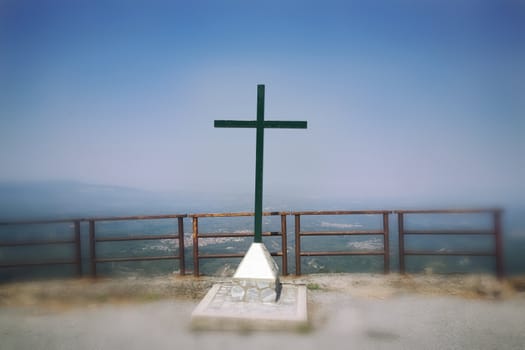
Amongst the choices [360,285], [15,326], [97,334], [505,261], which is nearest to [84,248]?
[15,326]

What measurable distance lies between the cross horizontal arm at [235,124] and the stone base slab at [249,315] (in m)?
2.50

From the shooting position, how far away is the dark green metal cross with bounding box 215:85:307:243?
515 cm

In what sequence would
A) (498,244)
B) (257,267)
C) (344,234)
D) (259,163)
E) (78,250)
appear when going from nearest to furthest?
(257,267), (259,163), (498,244), (344,234), (78,250)

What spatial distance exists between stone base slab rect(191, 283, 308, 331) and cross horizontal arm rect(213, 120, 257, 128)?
2497 millimetres

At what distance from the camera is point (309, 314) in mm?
4629

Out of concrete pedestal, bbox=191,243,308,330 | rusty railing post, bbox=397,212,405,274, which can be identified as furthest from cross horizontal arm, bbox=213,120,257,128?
rusty railing post, bbox=397,212,405,274

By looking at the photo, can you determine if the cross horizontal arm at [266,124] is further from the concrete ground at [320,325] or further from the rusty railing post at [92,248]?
the rusty railing post at [92,248]

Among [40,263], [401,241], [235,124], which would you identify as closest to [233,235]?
[235,124]

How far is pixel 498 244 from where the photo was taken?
Answer: 19.4 feet

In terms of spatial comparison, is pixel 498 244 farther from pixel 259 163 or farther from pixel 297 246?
pixel 259 163

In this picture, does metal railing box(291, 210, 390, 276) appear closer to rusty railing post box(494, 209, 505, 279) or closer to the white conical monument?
the white conical monument

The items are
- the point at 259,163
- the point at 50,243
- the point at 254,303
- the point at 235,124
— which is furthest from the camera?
the point at 50,243

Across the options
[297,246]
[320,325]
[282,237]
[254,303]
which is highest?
[282,237]

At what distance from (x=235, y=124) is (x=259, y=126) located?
374 mm
